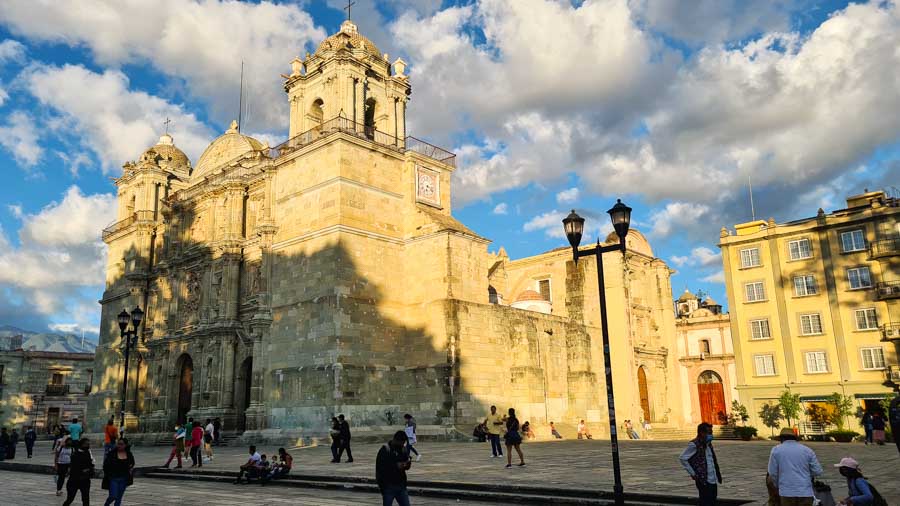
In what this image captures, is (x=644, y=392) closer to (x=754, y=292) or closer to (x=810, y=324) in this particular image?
(x=754, y=292)

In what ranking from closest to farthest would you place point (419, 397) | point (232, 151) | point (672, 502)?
point (672, 502) < point (419, 397) < point (232, 151)

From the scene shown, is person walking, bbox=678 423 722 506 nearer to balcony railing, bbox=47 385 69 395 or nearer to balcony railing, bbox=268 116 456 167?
balcony railing, bbox=268 116 456 167

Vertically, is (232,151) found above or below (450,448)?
above

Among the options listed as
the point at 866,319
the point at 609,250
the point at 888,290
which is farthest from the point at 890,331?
the point at 609,250

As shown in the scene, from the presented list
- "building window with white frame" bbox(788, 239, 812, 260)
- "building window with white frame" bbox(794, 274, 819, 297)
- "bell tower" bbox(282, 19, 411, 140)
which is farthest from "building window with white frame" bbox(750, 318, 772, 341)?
"bell tower" bbox(282, 19, 411, 140)

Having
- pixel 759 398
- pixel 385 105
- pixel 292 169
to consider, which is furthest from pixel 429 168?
pixel 759 398

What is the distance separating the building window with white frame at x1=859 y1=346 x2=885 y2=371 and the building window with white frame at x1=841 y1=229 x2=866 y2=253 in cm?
509

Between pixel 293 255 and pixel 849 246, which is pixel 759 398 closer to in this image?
pixel 849 246

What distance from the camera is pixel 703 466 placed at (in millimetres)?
8750

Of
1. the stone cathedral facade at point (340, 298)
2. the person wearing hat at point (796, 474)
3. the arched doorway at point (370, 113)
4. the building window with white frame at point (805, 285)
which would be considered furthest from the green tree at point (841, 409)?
the person wearing hat at point (796, 474)

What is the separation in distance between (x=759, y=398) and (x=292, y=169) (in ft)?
90.5

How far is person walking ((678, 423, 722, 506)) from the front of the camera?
871cm

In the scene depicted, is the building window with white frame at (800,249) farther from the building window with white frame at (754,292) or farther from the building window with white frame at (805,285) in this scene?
the building window with white frame at (754,292)

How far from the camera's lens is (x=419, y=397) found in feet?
95.6
